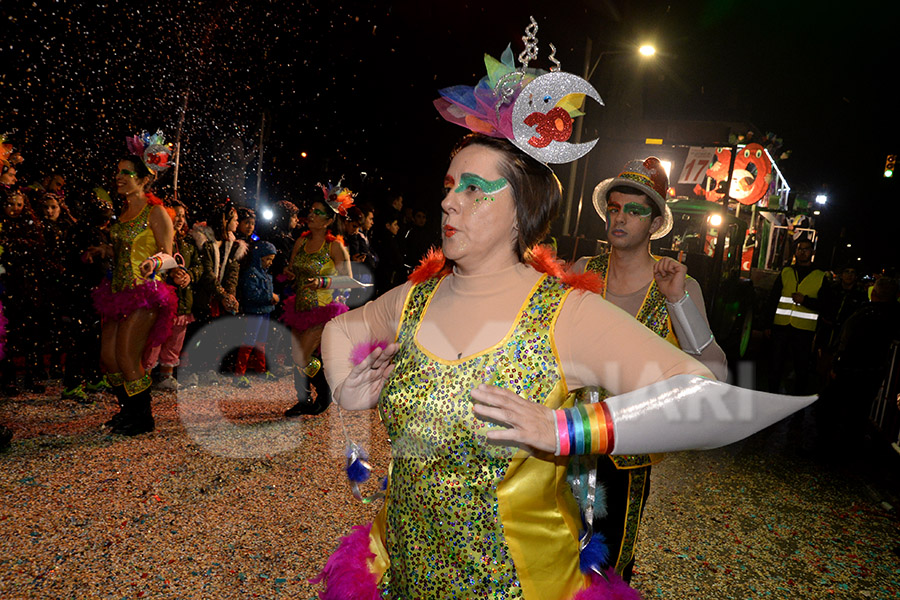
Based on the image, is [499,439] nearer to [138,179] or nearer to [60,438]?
[138,179]

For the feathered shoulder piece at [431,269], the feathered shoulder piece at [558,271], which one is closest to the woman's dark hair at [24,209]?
the feathered shoulder piece at [431,269]

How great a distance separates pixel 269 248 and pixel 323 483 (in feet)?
12.7

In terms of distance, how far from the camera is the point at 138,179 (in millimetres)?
4766

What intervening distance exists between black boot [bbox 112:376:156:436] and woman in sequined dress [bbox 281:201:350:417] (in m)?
1.41

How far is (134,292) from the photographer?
4.71 meters

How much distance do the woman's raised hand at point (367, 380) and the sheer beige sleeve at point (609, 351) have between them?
1.68 ft

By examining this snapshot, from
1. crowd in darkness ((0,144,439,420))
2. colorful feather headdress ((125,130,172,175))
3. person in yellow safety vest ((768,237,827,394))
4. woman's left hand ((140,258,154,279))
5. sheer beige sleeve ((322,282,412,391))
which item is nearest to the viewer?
sheer beige sleeve ((322,282,412,391))

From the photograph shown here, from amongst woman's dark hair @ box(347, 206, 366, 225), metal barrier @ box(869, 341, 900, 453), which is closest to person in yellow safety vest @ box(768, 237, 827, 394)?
metal barrier @ box(869, 341, 900, 453)

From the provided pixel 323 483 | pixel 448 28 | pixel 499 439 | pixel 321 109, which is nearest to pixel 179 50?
pixel 321 109

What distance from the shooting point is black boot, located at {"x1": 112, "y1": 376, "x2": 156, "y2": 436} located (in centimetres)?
492

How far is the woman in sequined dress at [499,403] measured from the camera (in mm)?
1258

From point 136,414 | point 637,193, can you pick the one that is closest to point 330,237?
point 136,414

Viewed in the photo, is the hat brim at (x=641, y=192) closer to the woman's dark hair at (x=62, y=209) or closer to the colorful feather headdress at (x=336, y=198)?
the colorful feather headdress at (x=336, y=198)

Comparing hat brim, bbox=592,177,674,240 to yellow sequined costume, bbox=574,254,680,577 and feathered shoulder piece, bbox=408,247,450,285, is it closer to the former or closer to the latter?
yellow sequined costume, bbox=574,254,680,577
